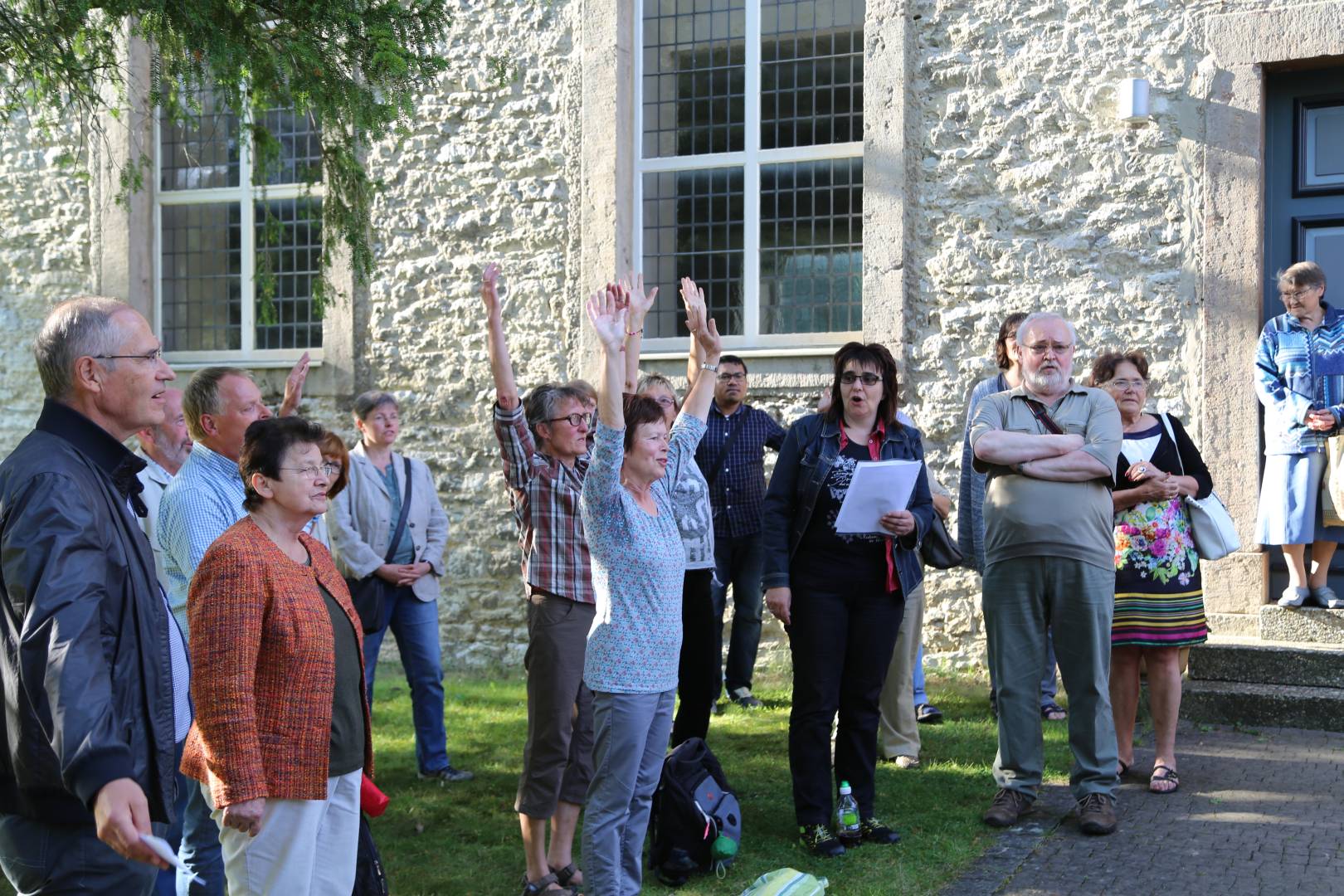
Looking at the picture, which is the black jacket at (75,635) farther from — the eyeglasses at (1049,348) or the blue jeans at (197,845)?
the eyeglasses at (1049,348)

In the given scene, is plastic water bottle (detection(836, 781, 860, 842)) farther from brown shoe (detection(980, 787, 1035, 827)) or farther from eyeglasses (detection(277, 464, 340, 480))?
eyeglasses (detection(277, 464, 340, 480))

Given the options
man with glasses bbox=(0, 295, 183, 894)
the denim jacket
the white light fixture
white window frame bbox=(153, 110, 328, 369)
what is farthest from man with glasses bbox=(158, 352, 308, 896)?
white window frame bbox=(153, 110, 328, 369)

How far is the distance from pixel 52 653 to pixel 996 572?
3.88 m

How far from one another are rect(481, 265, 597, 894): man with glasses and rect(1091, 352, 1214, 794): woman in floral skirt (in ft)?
8.45

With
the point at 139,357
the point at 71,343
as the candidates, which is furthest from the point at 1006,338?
the point at 71,343

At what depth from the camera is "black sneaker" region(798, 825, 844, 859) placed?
16.3ft

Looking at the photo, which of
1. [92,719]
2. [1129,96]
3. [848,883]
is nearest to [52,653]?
[92,719]

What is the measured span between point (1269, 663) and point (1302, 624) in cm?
38

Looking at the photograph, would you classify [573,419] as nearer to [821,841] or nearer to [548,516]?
[548,516]

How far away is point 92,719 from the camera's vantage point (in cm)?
244

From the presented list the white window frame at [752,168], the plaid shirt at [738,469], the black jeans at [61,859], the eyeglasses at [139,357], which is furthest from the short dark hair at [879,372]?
the white window frame at [752,168]

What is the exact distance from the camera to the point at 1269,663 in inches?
281

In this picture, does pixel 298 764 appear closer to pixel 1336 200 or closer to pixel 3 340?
pixel 1336 200

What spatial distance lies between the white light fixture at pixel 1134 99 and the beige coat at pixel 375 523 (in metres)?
4.69
